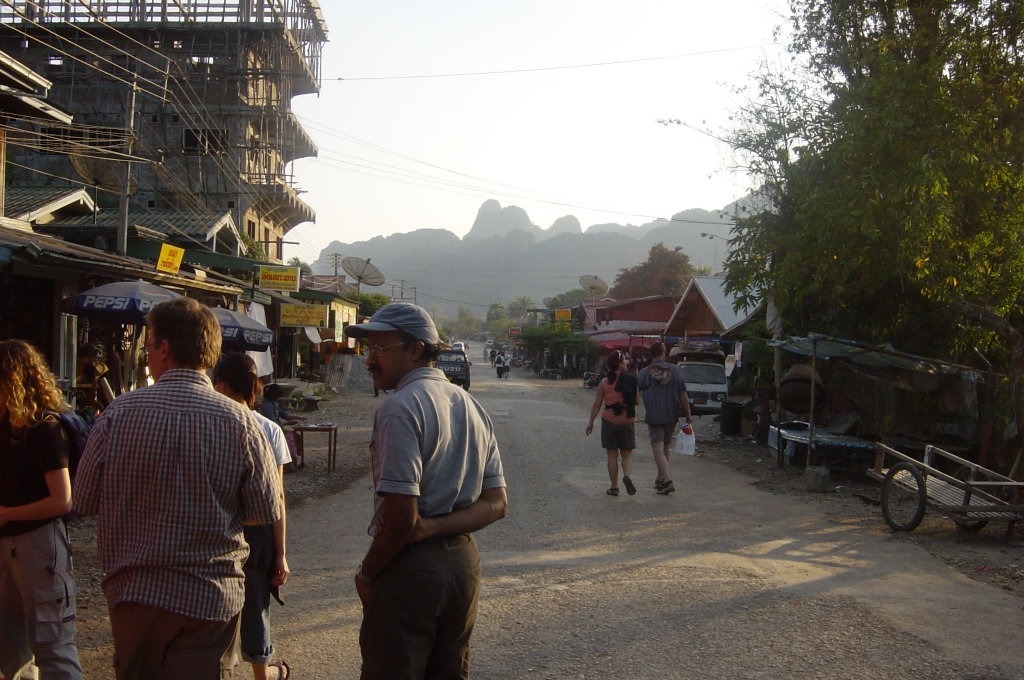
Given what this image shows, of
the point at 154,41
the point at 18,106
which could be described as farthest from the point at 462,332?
the point at 18,106

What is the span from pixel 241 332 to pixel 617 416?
532 centimetres

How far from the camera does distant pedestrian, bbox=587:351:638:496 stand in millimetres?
9891

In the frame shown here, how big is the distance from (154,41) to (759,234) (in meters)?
36.7

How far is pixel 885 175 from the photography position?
10.7 meters

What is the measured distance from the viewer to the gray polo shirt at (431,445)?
268cm

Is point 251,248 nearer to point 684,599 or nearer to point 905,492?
point 905,492

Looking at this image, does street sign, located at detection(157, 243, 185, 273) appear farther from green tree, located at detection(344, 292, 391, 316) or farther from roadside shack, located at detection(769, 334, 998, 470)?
green tree, located at detection(344, 292, 391, 316)

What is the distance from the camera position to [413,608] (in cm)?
271

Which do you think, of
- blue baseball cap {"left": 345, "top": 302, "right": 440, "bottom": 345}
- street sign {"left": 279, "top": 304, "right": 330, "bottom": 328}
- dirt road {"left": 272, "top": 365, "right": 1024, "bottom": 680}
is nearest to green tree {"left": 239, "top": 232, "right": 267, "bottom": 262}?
street sign {"left": 279, "top": 304, "right": 330, "bottom": 328}

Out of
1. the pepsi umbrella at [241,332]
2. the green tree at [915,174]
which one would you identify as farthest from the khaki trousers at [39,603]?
the green tree at [915,174]

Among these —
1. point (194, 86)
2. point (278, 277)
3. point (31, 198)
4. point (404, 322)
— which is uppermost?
point (194, 86)

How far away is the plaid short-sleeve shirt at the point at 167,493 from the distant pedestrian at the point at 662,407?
8.01m

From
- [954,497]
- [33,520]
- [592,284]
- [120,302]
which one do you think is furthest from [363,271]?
[33,520]

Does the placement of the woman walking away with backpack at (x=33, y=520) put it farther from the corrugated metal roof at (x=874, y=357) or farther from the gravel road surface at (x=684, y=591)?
the corrugated metal roof at (x=874, y=357)
